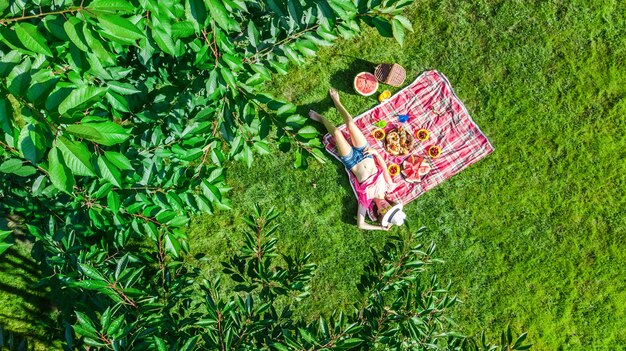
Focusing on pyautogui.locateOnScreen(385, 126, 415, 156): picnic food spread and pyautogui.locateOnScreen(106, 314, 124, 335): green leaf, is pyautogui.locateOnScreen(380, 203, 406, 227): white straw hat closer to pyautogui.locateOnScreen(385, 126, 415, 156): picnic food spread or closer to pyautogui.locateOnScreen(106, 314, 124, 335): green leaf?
pyautogui.locateOnScreen(385, 126, 415, 156): picnic food spread

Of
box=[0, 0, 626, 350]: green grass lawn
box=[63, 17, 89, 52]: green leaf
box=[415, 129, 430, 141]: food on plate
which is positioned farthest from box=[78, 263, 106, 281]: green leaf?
box=[415, 129, 430, 141]: food on plate

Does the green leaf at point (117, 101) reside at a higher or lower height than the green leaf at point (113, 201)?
higher

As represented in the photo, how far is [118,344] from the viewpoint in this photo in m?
2.81

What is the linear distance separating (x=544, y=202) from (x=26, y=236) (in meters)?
7.59

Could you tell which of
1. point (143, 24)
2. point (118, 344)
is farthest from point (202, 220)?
point (143, 24)

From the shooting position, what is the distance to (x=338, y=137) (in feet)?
20.4

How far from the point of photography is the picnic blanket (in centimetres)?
669

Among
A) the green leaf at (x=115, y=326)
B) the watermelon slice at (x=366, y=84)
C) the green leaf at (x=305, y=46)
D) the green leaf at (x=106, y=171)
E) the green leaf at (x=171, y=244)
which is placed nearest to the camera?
the green leaf at (x=106, y=171)

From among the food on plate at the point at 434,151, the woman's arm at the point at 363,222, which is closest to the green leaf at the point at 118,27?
the woman's arm at the point at 363,222

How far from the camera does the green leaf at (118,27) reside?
1930mm

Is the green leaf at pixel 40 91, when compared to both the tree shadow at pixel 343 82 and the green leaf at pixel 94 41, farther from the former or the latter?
the tree shadow at pixel 343 82

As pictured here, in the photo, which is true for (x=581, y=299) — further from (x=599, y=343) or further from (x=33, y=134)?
(x=33, y=134)

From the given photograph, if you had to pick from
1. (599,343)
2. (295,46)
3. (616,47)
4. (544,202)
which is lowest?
(599,343)

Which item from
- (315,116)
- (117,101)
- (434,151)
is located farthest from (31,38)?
(434,151)
